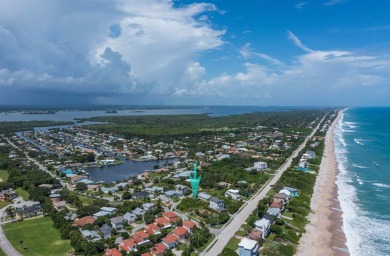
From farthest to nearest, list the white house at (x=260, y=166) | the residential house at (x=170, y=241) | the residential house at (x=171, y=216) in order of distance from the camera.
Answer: the white house at (x=260, y=166) < the residential house at (x=171, y=216) < the residential house at (x=170, y=241)

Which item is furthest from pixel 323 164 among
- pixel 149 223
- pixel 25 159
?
pixel 25 159

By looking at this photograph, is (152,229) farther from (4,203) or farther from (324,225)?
(4,203)

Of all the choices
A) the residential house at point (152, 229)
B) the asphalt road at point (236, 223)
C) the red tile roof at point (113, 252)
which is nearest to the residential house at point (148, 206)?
the residential house at point (152, 229)

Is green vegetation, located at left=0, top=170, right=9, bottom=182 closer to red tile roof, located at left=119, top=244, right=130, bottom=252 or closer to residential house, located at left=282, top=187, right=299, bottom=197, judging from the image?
red tile roof, located at left=119, top=244, right=130, bottom=252

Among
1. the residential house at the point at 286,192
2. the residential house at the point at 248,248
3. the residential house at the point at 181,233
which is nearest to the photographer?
the residential house at the point at 248,248

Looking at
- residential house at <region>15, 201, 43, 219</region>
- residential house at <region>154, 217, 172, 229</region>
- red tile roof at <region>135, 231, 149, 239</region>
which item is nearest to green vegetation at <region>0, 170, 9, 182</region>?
residential house at <region>15, 201, 43, 219</region>

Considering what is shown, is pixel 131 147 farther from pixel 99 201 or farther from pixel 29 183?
pixel 99 201

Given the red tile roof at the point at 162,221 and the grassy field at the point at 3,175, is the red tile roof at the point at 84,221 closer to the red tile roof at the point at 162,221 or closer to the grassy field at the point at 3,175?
the red tile roof at the point at 162,221

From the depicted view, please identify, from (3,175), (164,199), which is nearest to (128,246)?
(164,199)
